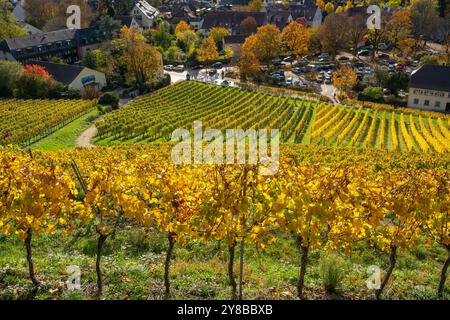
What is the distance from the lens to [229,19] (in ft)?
284

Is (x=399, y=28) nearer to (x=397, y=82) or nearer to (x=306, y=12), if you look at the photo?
(x=306, y=12)

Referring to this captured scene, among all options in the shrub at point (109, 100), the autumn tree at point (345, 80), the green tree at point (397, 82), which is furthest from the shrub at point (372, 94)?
the shrub at point (109, 100)

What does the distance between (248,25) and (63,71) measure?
135 feet

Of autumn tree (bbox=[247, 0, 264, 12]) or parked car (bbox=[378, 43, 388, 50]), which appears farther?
autumn tree (bbox=[247, 0, 264, 12])

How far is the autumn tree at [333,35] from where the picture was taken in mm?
67500

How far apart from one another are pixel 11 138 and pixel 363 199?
113 ft

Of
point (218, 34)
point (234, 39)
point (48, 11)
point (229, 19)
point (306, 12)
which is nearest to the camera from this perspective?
point (234, 39)

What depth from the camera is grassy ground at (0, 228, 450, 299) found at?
9.81 metres

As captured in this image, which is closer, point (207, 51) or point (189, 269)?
point (189, 269)

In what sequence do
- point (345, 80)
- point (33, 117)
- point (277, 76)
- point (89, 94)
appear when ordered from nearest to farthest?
point (33, 117) < point (345, 80) < point (89, 94) < point (277, 76)

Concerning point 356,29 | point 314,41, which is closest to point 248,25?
point 314,41

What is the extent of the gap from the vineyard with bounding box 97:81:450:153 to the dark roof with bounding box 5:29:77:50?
2559 cm

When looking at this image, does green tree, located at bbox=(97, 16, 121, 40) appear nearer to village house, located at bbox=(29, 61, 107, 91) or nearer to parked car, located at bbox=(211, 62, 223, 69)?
village house, located at bbox=(29, 61, 107, 91)

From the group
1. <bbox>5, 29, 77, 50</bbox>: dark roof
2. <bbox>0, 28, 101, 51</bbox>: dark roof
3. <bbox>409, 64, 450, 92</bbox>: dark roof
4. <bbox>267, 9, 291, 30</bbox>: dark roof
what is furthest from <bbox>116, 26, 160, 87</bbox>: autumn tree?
<bbox>267, 9, 291, 30</bbox>: dark roof
